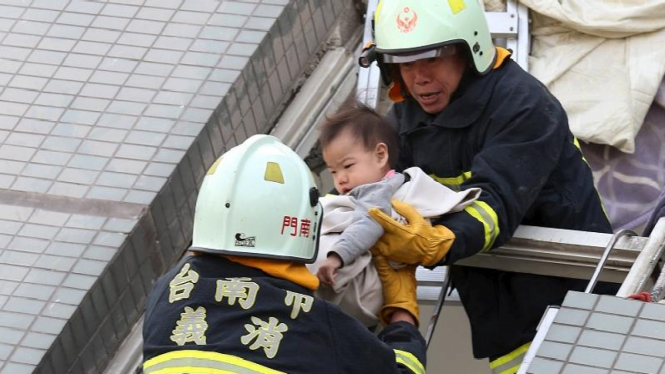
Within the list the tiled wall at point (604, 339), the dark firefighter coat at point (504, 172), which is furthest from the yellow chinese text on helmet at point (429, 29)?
the tiled wall at point (604, 339)

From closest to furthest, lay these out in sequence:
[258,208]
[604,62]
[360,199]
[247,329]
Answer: [247,329], [258,208], [360,199], [604,62]

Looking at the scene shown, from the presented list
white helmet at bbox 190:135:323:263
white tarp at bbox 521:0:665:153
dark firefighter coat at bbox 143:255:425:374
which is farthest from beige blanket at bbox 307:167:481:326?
white tarp at bbox 521:0:665:153

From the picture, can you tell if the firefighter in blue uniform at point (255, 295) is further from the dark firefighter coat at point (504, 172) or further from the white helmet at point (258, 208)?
the dark firefighter coat at point (504, 172)

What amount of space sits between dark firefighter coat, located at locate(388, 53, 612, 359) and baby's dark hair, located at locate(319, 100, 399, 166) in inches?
9.1

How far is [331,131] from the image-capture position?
4465 millimetres

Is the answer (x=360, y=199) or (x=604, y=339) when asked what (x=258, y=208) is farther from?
(x=604, y=339)

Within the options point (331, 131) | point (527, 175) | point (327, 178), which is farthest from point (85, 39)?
point (527, 175)

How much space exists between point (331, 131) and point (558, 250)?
77 cm

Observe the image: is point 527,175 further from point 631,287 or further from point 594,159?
point 594,159

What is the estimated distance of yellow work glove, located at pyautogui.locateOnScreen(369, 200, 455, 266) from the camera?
420 centimetres

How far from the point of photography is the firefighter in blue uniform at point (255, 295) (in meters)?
3.72

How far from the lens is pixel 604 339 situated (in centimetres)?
352

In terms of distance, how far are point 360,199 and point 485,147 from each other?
19.6 inches

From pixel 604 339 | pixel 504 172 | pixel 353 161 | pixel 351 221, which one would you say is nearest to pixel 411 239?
pixel 351 221
